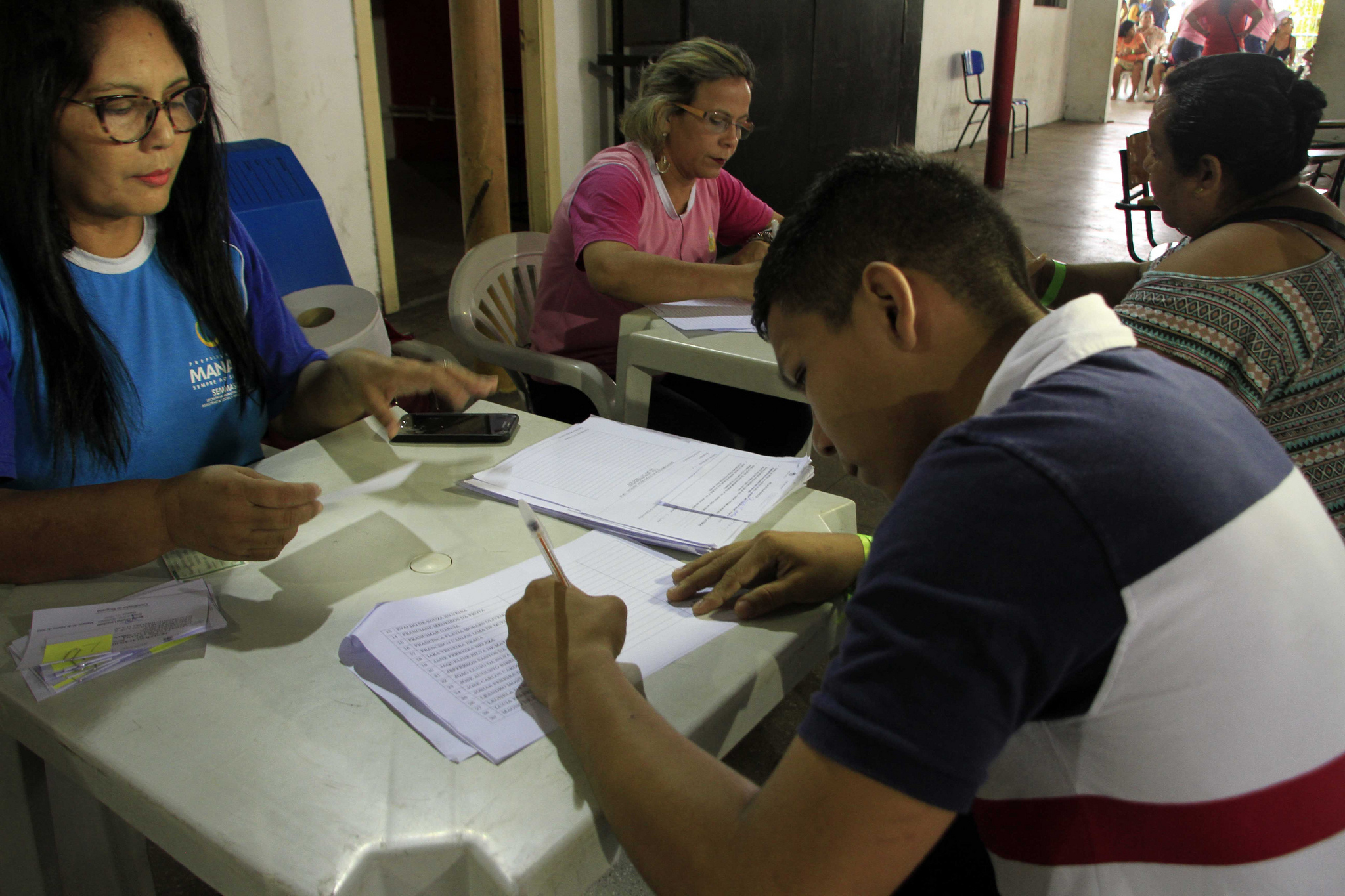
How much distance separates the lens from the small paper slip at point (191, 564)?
3.46 ft

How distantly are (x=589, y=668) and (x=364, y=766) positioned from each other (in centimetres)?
21

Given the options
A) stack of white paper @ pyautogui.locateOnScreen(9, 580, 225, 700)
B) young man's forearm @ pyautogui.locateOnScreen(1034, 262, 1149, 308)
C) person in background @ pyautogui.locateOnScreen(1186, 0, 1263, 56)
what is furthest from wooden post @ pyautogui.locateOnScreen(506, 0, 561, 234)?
person in background @ pyautogui.locateOnScreen(1186, 0, 1263, 56)

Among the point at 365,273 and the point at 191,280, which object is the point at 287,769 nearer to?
the point at 191,280

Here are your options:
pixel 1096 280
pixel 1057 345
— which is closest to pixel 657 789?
pixel 1057 345

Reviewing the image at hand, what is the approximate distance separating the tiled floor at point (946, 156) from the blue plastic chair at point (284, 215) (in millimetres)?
1185

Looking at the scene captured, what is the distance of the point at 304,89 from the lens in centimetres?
386

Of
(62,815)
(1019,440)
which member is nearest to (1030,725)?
(1019,440)

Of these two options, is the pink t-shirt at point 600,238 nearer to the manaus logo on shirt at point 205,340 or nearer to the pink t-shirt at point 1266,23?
the manaus logo on shirt at point 205,340

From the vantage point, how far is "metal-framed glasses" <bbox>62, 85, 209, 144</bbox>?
42.9 inches

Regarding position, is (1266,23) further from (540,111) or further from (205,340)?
(205,340)

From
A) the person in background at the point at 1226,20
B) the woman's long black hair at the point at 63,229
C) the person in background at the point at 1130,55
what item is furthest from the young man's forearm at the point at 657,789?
the person in background at the point at 1130,55

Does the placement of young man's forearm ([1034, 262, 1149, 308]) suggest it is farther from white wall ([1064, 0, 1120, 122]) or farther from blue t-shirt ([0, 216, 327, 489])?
white wall ([1064, 0, 1120, 122])

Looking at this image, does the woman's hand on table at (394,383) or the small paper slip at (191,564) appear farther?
the woman's hand on table at (394,383)

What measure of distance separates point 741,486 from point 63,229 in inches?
37.4
